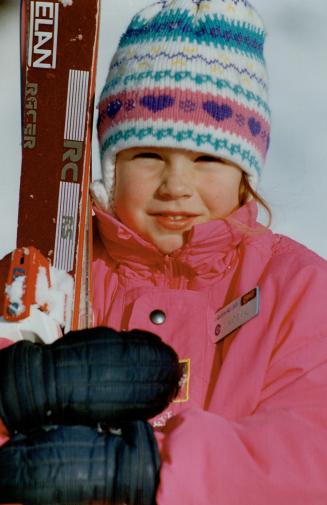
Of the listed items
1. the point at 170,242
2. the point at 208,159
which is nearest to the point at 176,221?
the point at 170,242

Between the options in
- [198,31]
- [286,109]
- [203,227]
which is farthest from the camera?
[286,109]

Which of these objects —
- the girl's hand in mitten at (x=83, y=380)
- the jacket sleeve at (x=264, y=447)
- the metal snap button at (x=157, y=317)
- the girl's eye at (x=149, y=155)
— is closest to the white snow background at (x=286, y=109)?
the girl's eye at (x=149, y=155)

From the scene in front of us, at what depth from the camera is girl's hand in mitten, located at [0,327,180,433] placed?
1.41 metres

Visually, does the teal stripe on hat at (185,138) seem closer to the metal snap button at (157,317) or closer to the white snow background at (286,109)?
the metal snap button at (157,317)

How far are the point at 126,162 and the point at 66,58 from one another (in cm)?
25

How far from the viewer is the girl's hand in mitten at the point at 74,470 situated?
139 centimetres

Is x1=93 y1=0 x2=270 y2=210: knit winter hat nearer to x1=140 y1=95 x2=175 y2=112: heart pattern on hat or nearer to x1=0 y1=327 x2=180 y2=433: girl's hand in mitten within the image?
x1=140 y1=95 x2=175 y2=112: heart pattern on hat

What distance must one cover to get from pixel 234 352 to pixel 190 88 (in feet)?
1.81

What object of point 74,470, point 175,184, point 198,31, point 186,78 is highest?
point 198,31

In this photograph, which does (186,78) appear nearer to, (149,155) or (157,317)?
A: (149,155)

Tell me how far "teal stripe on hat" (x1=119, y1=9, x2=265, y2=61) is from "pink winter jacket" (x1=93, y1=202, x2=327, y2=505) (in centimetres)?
35

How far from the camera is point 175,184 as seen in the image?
1921 millimetres

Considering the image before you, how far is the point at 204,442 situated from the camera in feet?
4.87

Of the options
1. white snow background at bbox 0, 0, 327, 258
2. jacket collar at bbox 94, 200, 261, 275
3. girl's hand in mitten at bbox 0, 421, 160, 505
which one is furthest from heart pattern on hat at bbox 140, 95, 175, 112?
white snow background at bbox 0, 0, 327, 258
